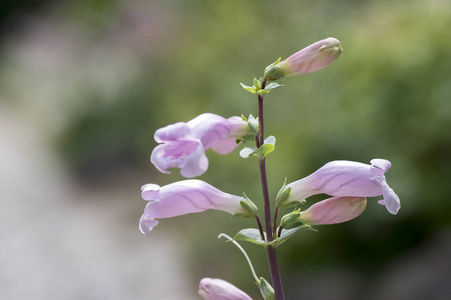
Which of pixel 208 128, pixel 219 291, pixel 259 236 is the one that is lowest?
pixel 219 291

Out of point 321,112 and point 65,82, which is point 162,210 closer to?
point 321,112

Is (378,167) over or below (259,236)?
over

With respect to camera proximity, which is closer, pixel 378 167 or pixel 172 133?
pixel 172 133

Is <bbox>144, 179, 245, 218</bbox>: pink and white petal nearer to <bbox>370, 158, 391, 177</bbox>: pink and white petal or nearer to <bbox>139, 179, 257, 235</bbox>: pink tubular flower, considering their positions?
<bbox>139, 179, 257, 235</bbox>: pink tubular flower

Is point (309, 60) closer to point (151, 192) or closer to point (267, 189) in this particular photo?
point (267, 189)

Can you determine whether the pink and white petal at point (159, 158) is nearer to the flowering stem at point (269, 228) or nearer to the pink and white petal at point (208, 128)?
the pink and white petal at point (208, 128)

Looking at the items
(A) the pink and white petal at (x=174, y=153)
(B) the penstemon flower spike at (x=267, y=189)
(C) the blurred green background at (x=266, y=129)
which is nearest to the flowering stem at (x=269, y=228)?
(B) the penstemon flower spike at (x=267, y=189)


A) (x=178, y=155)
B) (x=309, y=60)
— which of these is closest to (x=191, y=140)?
(x=178, y=155)
